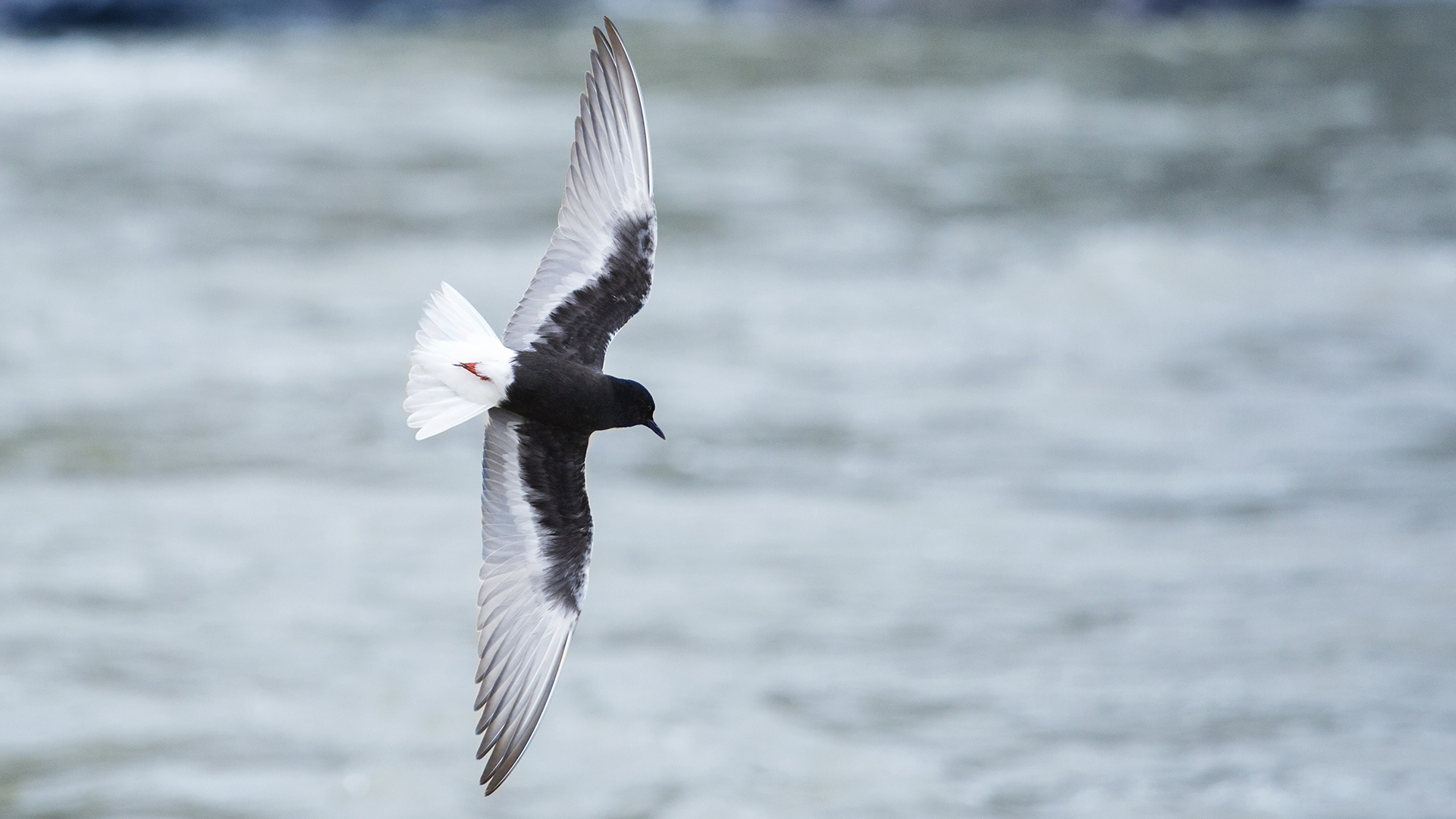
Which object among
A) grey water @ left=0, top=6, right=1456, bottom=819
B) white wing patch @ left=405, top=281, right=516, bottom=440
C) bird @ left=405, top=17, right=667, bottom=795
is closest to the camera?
white wing patch @ left=405, top=281, right=516, bottom=440

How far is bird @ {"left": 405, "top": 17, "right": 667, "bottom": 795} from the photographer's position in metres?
3.64

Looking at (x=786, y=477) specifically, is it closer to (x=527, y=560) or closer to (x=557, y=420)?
(x=527, y=560)

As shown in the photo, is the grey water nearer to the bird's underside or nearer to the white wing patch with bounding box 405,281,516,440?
the bird's underside

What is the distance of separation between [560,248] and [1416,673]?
3.85 metres

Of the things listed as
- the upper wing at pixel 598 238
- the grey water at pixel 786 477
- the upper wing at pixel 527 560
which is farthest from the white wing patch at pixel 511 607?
Answer: the grey water at pixel 786 477

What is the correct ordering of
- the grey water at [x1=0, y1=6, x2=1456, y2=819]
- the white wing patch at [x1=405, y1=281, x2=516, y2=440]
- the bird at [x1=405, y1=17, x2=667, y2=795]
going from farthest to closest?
the grey water at [x1=0, y1=6, x2=1456, y2=819], the bird at [x1=405, y1=17, x2=667, y2=795], the white wing patch at [x1=405, y1=281, x2=516, y2=440]

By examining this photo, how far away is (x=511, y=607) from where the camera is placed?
3814 mm

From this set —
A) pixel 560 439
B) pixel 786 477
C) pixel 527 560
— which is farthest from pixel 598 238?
pixel 786 477

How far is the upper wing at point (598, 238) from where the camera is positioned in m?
3.68

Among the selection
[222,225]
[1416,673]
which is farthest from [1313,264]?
[222,225]

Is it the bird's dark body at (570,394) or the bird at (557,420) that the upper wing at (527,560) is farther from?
the bird's dark body at (570,394)

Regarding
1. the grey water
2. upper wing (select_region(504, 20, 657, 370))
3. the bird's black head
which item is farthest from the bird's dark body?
the grey water

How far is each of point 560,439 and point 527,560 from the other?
0.29 meters

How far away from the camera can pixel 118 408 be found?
8.59m
